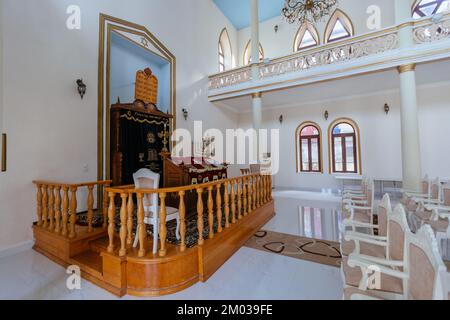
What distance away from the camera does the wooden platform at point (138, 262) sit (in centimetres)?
201

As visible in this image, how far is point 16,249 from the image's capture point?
2.93 m

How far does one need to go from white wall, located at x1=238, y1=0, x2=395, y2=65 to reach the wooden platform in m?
8.35

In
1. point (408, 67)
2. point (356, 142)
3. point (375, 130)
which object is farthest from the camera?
point (356, 142)

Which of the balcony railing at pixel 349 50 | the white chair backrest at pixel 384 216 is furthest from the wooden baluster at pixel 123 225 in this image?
the balcony railing at pixel 349 50

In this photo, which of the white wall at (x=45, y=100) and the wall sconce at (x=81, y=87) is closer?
the white wall at (x=45, y=100)

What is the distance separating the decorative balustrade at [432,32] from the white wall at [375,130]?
89.8 inches

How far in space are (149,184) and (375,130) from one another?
735 cm

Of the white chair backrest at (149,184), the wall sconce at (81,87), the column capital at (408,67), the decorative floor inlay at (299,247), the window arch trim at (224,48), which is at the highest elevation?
the window arch trim at (224,48)

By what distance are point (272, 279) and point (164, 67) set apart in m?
5.87

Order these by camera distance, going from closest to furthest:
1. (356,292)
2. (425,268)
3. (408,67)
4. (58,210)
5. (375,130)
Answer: (425,268), (356,292), (58,210), (408,67), (375,130)

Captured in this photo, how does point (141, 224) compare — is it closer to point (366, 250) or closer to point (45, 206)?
point (45, 206)

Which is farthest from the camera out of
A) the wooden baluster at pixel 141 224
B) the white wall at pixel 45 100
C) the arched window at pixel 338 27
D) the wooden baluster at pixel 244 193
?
the arched window at pixel 338 27

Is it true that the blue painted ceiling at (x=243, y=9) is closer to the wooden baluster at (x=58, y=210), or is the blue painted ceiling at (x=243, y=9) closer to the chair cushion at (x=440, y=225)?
the wooden baluster at (x=58, y=210)

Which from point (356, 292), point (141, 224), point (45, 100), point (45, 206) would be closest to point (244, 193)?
point (141, 224)
